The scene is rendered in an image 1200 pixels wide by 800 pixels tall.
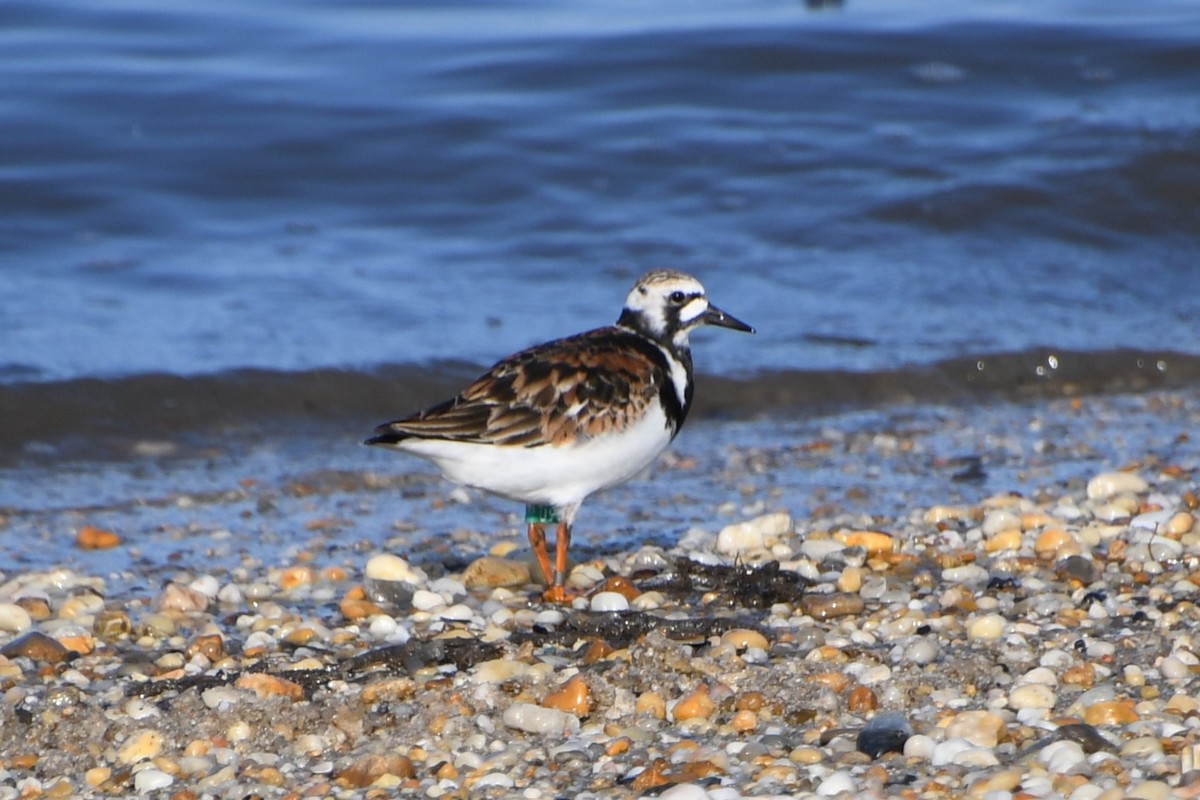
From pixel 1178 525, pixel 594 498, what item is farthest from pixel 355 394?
pixel 1178 525

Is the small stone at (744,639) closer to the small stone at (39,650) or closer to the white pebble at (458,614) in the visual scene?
the white pebble at (458,614)

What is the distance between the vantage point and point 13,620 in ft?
14.8

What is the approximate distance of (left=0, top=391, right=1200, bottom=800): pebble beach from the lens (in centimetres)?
342

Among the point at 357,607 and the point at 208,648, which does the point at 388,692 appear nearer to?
the point at 208,648

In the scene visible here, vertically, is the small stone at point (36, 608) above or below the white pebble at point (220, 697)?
below

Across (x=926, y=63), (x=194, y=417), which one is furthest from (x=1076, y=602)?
(x=926, y=63)

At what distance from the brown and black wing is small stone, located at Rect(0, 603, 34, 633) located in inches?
45.2

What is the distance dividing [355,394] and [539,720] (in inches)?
180

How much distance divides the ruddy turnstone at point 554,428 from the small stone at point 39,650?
1.08 m

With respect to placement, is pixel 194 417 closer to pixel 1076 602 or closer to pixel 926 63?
pixel 1076 602

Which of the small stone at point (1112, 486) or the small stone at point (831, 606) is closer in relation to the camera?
the small stone at point (831, 606)

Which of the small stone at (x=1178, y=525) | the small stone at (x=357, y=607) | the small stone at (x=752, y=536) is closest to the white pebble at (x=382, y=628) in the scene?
the small stone at (x=357, y=607)

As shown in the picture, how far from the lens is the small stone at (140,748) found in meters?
3.58

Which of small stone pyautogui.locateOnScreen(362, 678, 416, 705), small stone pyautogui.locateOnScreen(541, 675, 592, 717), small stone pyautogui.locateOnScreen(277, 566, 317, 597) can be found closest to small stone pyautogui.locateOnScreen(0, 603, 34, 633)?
small stone pyautogui.locateOnScreen(277, 566, 317, 597)
